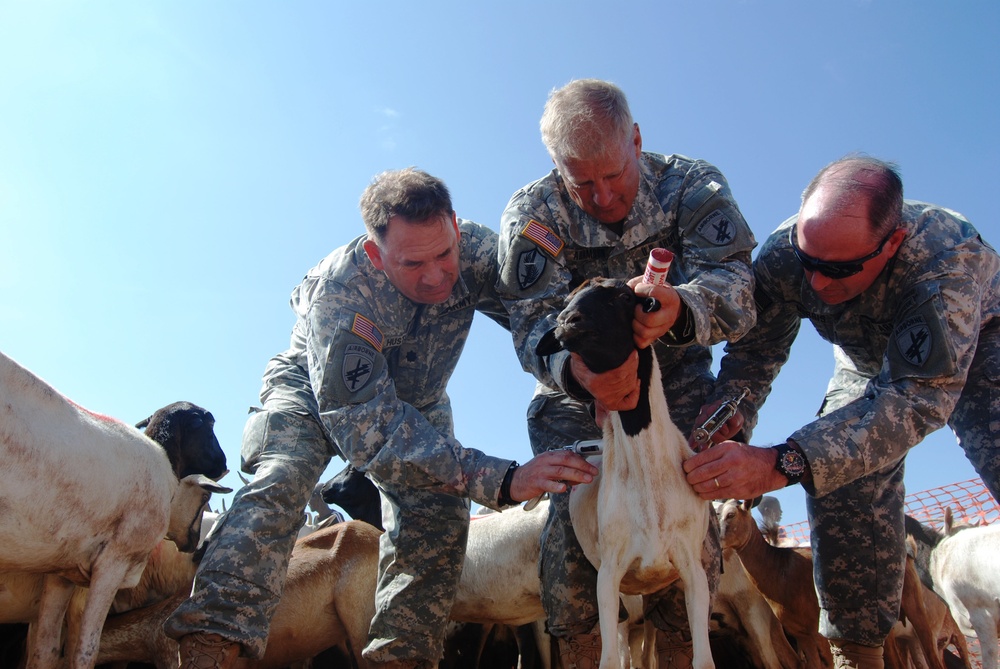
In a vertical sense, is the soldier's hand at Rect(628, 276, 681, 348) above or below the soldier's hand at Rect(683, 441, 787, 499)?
above

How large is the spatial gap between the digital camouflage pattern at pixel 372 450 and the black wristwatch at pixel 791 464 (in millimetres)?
1235

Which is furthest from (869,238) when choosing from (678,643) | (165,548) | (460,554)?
(165,548)

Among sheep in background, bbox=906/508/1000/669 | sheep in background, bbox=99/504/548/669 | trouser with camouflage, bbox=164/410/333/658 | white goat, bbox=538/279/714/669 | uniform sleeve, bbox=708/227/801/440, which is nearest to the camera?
white goat, bbox=538/279/714/669

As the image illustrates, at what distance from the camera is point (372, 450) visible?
4168 mm

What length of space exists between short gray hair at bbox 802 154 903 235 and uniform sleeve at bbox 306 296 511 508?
2190 mm

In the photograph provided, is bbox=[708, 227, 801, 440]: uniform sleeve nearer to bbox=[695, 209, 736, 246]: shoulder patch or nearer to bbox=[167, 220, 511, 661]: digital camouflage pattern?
bbox=[695, 209, 736, 246]: shoulder patch

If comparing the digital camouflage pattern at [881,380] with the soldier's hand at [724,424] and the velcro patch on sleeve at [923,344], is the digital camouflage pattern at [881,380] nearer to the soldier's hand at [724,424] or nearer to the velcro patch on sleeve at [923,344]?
the velcro patch on sleeve at [923,344]

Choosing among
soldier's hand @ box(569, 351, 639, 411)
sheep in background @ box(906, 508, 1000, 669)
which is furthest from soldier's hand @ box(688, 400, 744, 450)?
sheep in background @ box(906, 508, 1000, 669)

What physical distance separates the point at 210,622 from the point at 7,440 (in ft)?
4.69

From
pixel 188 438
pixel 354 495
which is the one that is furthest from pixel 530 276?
pixel 354 495

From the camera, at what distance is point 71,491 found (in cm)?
457

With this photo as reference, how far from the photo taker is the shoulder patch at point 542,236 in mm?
4266

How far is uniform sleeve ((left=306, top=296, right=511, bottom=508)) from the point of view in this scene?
3.97 m

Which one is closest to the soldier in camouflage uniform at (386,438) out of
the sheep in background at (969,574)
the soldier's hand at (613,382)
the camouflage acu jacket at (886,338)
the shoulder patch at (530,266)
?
the soldier's hand at (613,382)
